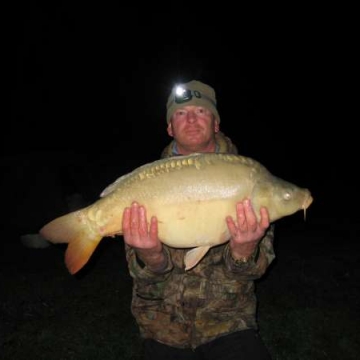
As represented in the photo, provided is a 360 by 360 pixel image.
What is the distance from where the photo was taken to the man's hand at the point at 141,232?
6.41ft

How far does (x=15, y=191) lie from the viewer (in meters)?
7.90

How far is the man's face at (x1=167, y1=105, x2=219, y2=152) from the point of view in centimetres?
253

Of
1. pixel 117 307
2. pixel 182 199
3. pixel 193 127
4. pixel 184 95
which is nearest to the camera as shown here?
pixel 182 199

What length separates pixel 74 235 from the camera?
200 cm

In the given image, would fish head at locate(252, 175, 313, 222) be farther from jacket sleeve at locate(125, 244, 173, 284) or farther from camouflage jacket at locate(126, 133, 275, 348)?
jacket sleeve at locate(125, 244, 173, 284)

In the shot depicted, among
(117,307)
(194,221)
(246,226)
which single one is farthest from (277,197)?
(117,307)

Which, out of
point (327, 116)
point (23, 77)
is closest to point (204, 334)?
point (327, 116)

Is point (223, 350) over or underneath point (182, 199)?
underneath

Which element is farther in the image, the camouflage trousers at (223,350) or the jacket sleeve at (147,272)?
the jacket sleeve at (147,272)

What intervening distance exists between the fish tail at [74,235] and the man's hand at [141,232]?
6.6 inches

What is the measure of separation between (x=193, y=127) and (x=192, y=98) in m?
0.22

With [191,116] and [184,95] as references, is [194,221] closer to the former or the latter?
[191,116]

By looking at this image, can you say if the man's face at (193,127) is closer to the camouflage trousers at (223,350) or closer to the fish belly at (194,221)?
the fish belly at (194,221)

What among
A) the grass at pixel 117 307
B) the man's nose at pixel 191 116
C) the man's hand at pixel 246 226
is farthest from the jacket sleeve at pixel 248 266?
the grass at pixel 117 307
